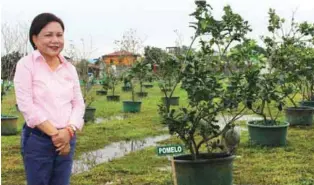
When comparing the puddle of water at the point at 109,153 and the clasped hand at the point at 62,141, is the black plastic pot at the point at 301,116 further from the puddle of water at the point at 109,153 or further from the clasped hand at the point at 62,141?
the clasped hand at the point at 62,141

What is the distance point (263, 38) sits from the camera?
23.5 ft

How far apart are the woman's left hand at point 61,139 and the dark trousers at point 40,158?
0.10ft

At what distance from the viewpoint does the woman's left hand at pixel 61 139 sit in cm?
202

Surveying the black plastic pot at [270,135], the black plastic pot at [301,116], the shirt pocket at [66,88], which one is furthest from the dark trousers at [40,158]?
the black plastic pot at [301,116]

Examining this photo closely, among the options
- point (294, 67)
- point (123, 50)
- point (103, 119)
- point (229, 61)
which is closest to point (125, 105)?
point (103, 119)

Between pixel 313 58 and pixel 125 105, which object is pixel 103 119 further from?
pixel 313 58

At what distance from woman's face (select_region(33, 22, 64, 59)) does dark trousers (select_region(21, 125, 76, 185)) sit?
34 centimetres

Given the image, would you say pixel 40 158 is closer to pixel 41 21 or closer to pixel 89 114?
pixel 41 21

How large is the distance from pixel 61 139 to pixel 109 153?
408cm

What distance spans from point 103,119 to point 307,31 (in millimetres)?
4503

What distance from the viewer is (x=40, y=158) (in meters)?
2.05

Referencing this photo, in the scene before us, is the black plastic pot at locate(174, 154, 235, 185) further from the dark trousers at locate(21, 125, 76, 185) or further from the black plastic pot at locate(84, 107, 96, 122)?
the black plastic pot at locate(84, 107, 96, 122)

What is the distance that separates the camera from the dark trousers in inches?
80.7

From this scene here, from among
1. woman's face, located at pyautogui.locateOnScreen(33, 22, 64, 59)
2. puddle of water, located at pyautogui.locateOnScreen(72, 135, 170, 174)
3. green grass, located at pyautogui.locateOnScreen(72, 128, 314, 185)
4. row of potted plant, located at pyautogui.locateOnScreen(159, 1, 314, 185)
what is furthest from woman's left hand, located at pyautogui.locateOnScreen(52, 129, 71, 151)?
puddle of water, located at pyautogui.locateOnScreen(72, 135, 170, 174)
